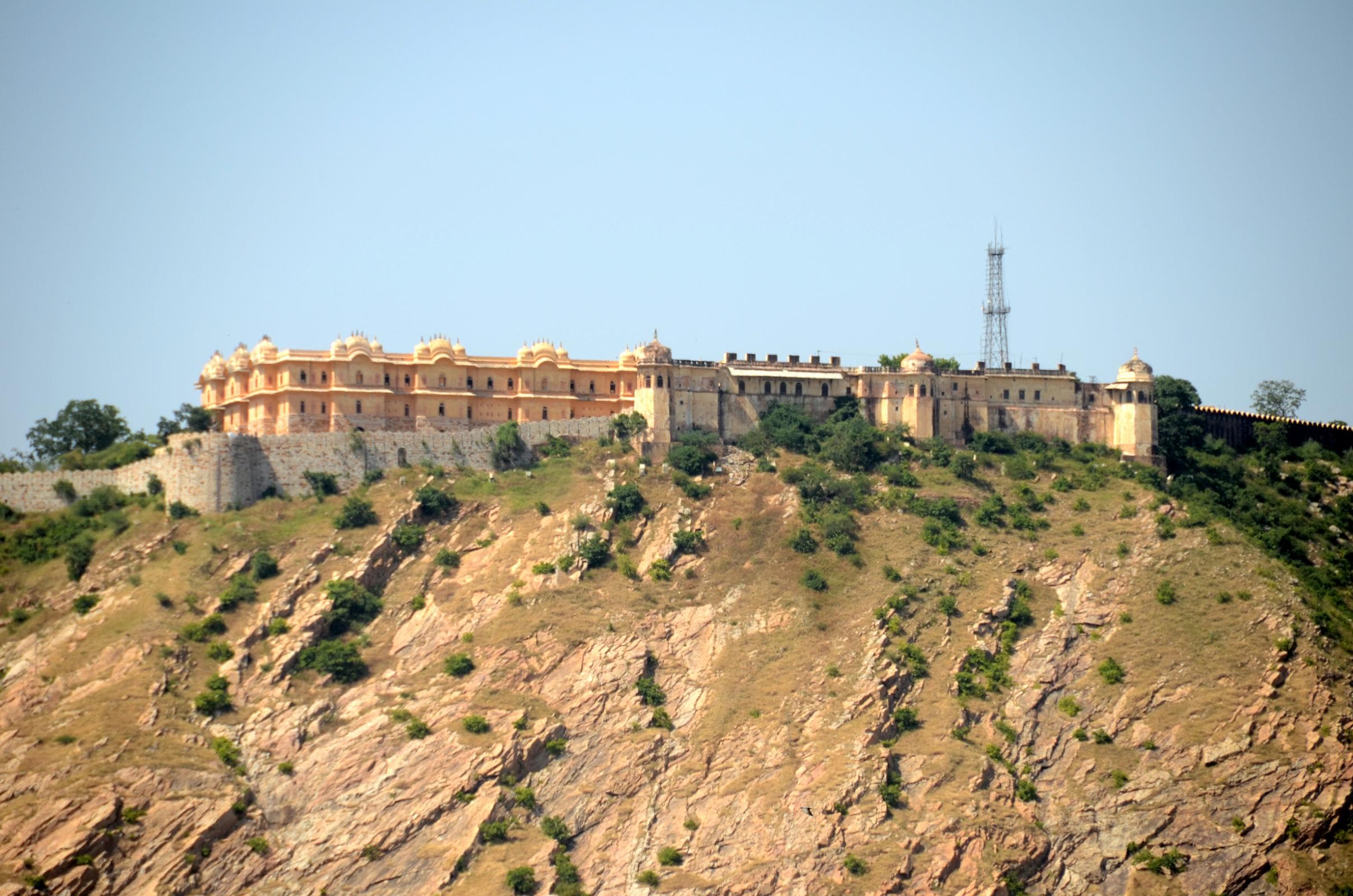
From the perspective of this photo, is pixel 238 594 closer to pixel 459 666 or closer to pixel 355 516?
pixel 355 516

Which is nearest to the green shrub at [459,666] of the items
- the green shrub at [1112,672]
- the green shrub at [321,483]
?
the green shrub at [321,483]

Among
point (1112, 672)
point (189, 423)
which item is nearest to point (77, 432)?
point (189, 423)

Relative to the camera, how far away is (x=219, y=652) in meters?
69.4

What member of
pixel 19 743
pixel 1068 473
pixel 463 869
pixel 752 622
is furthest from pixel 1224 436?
pixel 19 743

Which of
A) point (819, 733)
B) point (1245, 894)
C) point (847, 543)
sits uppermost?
point (847, 543)

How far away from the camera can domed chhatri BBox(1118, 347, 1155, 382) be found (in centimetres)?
8538

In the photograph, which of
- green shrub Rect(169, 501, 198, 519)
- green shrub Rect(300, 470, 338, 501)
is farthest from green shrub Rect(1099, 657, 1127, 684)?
green shrub Rect(169, 501, 198, 519)

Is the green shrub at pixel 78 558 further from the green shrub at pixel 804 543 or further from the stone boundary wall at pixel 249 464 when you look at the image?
the green shrub at pixel 804 543

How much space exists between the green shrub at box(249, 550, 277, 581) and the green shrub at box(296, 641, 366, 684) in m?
4.25

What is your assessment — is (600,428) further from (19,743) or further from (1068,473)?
(19,743)

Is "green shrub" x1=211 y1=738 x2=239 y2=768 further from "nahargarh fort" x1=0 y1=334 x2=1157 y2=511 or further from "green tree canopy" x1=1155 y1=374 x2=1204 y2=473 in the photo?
"green tree canopy" x1=1155 y1=374 x2=1204 y2=473

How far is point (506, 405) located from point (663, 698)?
1937 cm

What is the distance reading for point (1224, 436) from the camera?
290 ft

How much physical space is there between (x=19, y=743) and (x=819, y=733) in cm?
2675
